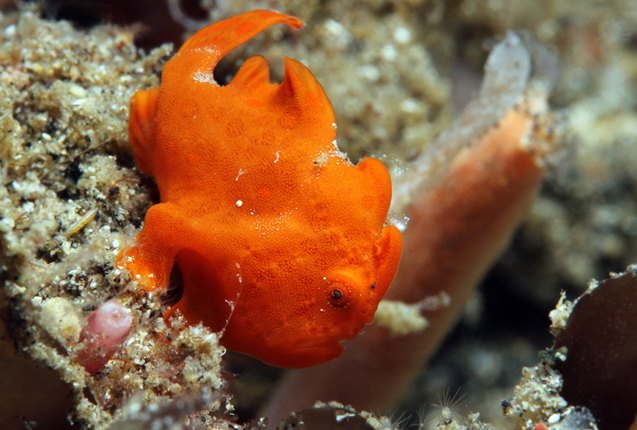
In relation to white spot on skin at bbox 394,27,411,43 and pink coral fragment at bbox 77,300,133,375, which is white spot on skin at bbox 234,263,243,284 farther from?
white spot on skin at bbox 394,27,411,43

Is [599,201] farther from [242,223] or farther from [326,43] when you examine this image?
[242,223]

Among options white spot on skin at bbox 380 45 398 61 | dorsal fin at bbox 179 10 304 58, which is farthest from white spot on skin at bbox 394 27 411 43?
dorsal fin at bbox 179 10 304 58

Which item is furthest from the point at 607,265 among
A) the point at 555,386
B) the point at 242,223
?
the point at 242,223

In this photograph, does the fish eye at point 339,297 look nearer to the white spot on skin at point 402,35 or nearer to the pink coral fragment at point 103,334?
the pink coral fragment at point 103,334

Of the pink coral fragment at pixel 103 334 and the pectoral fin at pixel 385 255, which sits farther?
the pectoral fin at pixel 385 255

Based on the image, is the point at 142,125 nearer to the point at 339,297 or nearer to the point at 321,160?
the point at 321,160

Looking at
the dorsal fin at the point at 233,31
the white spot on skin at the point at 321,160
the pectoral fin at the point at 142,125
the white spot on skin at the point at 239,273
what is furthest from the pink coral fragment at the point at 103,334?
the dorsal fin at the point at 233,31
